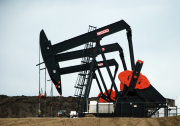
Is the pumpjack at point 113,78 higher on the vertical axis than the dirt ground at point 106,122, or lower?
higher

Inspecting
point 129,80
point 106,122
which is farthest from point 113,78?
point 106,122

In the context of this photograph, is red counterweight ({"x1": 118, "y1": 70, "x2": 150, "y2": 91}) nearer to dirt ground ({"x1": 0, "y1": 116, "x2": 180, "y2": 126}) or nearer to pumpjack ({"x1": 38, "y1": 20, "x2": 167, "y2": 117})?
pumpjack ({"x1": 38, "y1": 20, "x2": 167, "y2": 117})

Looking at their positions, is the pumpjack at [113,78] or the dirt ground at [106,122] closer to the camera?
the dirt ground at [106,122]

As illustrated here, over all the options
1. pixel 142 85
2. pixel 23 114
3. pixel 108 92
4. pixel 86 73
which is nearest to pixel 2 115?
pixel 23 114

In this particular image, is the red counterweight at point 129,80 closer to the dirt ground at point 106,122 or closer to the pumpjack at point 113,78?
the pumpjack at point 113,78

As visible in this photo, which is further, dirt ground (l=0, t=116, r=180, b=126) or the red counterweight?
the red counterweight

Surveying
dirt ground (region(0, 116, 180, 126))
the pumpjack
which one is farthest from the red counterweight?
dirt ground (region(0, 116, 180, 126))

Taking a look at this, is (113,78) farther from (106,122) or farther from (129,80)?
(106,122)

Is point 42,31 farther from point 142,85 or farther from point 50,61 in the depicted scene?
point 142,85

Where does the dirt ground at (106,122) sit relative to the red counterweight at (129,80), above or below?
below

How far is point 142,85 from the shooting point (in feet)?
45.1

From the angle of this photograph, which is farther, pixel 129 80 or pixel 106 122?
pixel 129 80

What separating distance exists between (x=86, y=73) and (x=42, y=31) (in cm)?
357

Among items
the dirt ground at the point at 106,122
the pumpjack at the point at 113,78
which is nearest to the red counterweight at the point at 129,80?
the pumpjack at the point at 113,78
